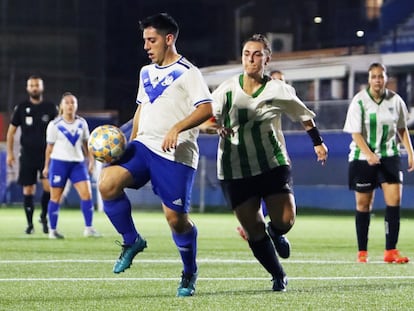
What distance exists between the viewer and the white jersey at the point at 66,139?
1594 centimetres

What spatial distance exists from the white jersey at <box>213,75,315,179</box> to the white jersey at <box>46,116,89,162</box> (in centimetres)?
764

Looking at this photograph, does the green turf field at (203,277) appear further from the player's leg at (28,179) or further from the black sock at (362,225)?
the player's leg at (28,179)

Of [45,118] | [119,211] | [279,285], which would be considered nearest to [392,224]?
[279,285]

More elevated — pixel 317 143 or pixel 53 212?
pixel 317 143

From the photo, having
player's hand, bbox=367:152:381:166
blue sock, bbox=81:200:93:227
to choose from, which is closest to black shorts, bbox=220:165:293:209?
player's hand, bbox=367:152:381:166

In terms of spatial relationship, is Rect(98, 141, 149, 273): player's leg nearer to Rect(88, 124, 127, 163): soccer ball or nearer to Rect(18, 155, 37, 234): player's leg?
Rect(88, 124, 127, 163): soccer ball

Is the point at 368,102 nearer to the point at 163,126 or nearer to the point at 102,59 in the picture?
the point at 163,126

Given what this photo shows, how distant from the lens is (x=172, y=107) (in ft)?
26.9

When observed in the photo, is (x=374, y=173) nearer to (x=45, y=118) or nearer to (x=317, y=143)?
(x=317, y=143)

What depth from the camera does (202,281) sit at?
9.39 metres

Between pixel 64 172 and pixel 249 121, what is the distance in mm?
7781

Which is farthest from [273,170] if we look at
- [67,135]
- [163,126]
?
[67,135]

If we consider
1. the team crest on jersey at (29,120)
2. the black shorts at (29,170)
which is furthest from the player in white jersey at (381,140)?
the black shorts at (29,170)

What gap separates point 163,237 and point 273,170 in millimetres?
8429
